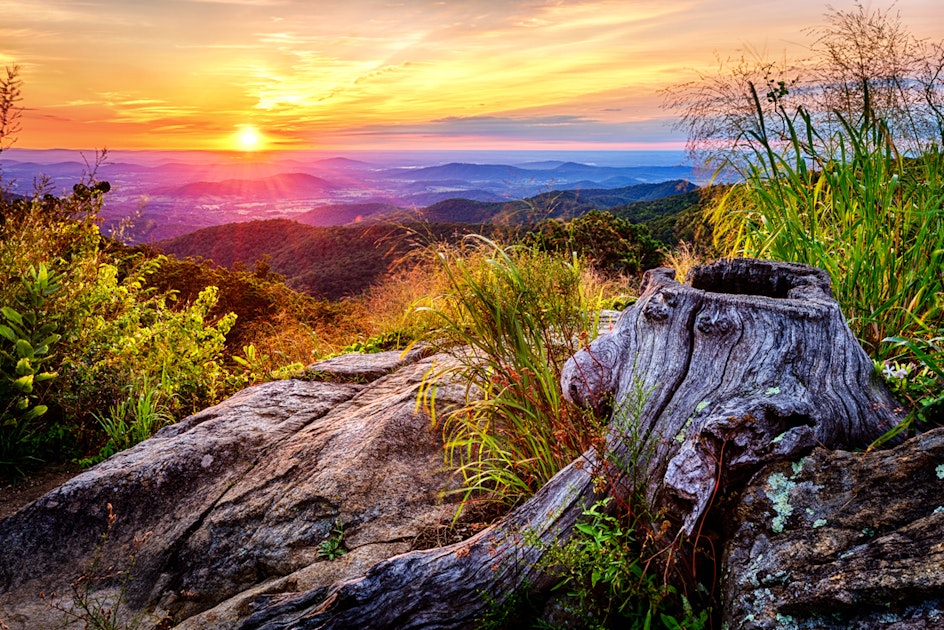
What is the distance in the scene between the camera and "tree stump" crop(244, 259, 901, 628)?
1879 mm

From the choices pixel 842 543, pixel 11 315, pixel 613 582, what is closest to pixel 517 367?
pixel 613 582

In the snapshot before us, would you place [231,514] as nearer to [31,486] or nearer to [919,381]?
[31,486]

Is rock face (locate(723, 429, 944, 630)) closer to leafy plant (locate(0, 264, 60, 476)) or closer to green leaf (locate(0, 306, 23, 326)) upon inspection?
leafy plant (locate(0, 264, 60, 476))

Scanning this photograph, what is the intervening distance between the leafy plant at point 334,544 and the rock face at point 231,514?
0.08 feet

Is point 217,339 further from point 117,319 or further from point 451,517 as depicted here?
point 451,517

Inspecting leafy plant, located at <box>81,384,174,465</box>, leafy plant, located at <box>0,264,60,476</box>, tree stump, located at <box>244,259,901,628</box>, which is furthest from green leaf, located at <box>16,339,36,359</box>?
tree stump, located at <box>244,259,901,628</box>

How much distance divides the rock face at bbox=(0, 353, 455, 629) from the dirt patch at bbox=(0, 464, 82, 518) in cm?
67

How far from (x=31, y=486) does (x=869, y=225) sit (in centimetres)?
595

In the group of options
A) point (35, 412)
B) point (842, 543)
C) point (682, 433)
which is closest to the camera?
point (842, 543)

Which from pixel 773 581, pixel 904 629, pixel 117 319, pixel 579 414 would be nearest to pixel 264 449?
pixel 579 414

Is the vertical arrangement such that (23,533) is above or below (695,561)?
below

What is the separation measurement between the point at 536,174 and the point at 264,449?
289 centimetres

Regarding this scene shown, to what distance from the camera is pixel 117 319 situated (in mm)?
5352

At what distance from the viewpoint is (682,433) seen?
2100 millimetres
